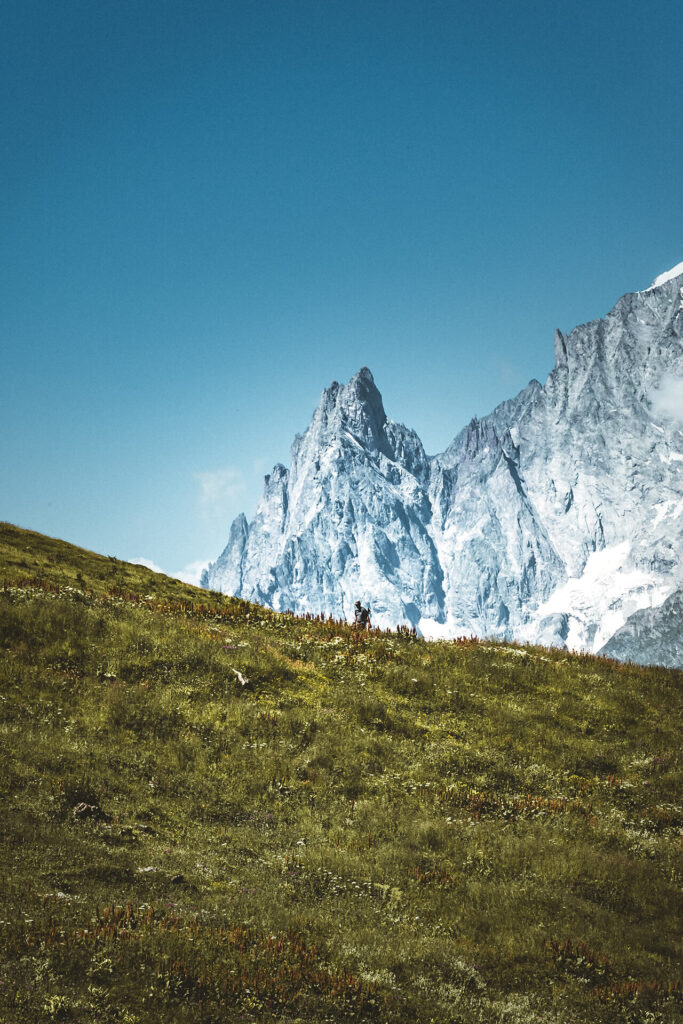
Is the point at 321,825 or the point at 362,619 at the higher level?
the point at 362,619

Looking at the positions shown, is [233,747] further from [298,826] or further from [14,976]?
[14,976]

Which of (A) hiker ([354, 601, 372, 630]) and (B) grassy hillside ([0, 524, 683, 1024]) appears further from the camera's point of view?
(A) hiker ([354, 601, 372, 630])

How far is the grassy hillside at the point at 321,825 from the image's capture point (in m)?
10.1

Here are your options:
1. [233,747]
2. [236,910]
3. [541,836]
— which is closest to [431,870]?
[541,836]

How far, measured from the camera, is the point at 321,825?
1667 centimetres

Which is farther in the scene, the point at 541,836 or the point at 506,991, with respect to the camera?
the point at 541,836

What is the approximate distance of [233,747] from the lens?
19438 mm

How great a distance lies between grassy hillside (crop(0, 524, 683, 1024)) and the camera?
1012 cm

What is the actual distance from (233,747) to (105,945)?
9660 mm

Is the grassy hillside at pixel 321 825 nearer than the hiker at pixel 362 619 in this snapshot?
Yes

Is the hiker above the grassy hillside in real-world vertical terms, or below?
above

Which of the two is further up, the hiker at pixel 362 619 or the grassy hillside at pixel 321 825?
the hiker at pixel 362 619

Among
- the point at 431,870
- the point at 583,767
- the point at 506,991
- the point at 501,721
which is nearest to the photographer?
the point at 506,991

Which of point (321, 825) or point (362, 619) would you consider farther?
point (362, 619)
